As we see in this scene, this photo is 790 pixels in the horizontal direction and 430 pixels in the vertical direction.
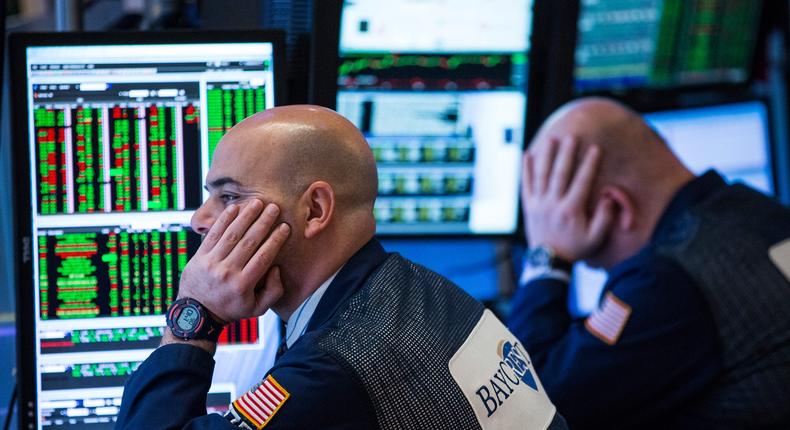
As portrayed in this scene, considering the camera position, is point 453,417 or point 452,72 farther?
point 452,72

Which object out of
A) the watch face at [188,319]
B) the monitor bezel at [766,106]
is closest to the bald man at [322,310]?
the watch face at [188,319]

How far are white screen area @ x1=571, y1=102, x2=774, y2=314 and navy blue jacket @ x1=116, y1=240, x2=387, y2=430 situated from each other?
1.39 metres

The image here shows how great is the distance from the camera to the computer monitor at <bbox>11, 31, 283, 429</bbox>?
150 cm

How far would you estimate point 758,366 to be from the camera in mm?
1967

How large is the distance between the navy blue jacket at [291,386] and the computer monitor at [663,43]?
158cm

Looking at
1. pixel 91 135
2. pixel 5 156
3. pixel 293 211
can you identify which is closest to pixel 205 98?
pixel 91 135

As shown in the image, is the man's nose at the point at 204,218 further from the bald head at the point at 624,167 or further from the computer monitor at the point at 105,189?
the bald head at the point at 624,167

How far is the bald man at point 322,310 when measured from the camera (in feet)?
4.02

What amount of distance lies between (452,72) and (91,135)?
980 millimetres

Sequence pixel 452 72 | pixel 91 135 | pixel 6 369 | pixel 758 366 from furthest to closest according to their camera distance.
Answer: pixel 452 72 < pixel 758 366 < pixel 6 369 < pixel 91 135

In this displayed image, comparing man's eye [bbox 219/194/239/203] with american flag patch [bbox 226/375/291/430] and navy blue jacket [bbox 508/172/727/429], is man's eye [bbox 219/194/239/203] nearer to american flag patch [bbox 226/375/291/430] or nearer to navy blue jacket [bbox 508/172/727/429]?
american flag patch [bbox 226/375/291/430]

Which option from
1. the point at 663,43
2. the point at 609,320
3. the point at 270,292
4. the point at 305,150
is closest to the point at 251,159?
the point at 305,150

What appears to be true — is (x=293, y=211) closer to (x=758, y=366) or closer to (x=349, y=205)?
(x=349, y=205)

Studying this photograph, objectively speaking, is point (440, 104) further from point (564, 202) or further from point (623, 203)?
point (623, 203)
